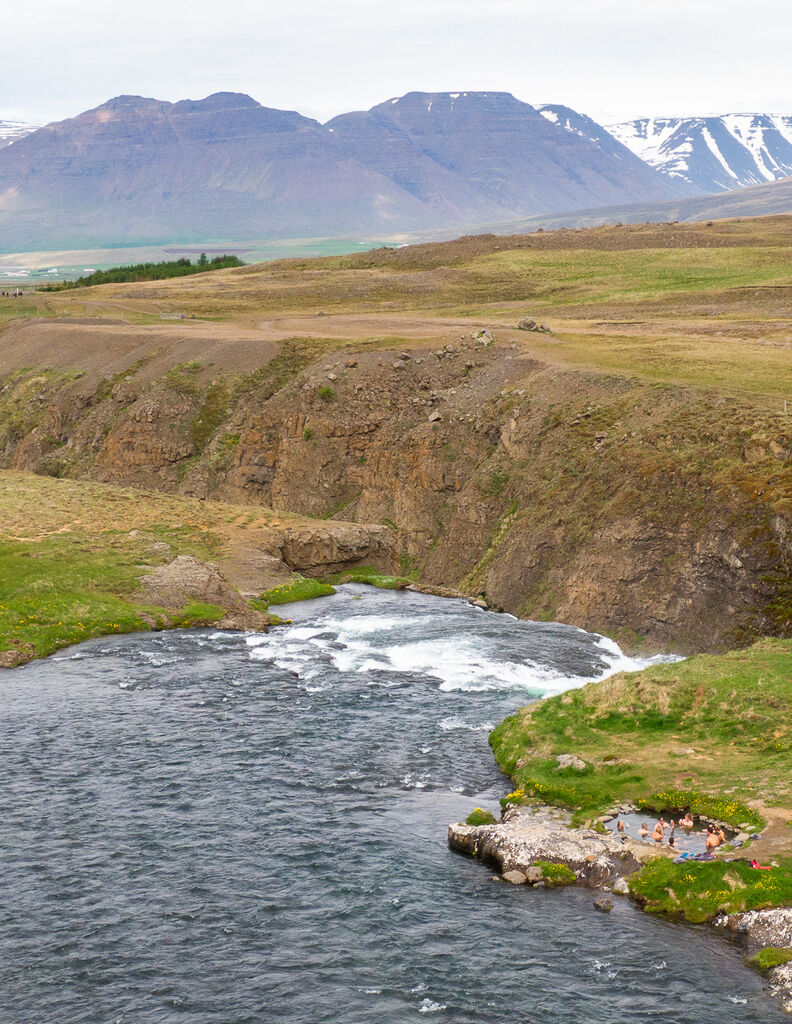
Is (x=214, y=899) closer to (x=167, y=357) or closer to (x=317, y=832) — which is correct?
(x=317, y=832)

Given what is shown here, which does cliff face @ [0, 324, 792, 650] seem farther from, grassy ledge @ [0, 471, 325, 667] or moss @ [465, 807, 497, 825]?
moss @ [465, 807, 497, 825]

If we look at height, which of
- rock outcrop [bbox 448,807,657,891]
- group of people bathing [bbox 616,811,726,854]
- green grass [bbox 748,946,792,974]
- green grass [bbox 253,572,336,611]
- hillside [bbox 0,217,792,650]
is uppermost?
hillside [bbox 0,217,792,650]

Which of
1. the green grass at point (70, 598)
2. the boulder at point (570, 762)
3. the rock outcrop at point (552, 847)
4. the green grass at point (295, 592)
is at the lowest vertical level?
the rock outcrop at point (552, 847)

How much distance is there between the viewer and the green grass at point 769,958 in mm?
27141

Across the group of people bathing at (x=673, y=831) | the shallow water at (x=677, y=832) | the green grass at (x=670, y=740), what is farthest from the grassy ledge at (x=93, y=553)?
the group of people bathing at (x=673, y=831)

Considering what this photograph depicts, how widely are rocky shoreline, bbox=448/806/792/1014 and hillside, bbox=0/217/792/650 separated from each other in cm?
2282

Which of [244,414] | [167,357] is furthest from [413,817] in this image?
[167,357]

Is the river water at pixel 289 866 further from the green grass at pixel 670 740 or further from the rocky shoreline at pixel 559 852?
the green grass at pixel 670 740

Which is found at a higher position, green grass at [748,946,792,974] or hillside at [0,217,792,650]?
hillside at [0,217,792,650]

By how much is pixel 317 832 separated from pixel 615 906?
10018mm

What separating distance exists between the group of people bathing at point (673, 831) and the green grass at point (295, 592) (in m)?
32.2

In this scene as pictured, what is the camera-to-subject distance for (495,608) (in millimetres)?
65062

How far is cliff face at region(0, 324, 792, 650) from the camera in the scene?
57.1 m

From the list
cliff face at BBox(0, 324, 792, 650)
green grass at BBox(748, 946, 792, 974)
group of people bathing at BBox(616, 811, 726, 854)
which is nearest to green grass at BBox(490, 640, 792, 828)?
group of people bathing at BBox(616, 811, 726, 854)
